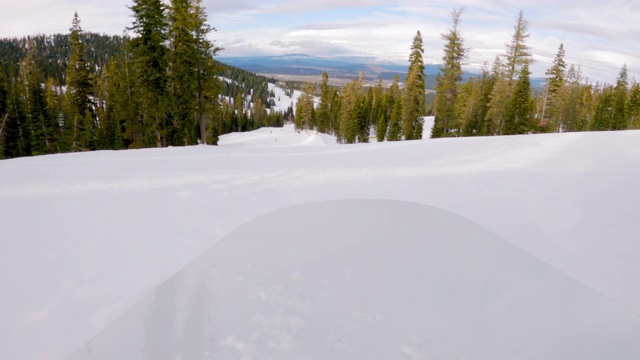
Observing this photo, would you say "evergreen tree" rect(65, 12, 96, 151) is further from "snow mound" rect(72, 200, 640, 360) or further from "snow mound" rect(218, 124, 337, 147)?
"snow mound" rect(72, 200, 640, 360)

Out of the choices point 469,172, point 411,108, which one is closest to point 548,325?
point 469,172

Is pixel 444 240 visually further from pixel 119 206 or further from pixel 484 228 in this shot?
pixel 119 206

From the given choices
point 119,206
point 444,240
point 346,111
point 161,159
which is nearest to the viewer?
point 444,240

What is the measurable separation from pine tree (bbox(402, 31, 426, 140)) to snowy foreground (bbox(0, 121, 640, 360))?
30842 millimetres

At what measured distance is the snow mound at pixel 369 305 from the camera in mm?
3670

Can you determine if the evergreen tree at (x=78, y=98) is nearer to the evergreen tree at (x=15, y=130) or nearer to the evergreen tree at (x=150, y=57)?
the evergreen tree at (x=15, y=130)

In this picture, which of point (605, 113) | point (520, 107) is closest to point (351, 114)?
point (520, 107)

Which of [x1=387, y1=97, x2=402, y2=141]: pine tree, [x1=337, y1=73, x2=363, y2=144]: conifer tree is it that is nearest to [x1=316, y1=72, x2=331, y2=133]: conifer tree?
[x1=337, y1=73, x2=363, y2=144]: conifer tree

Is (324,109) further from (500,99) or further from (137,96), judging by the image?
(137,96)

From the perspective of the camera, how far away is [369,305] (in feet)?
14.4

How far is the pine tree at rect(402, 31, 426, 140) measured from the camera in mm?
38250

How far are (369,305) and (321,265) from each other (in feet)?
3.43

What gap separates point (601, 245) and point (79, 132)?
46.9m

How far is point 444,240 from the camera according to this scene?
5863 mm
